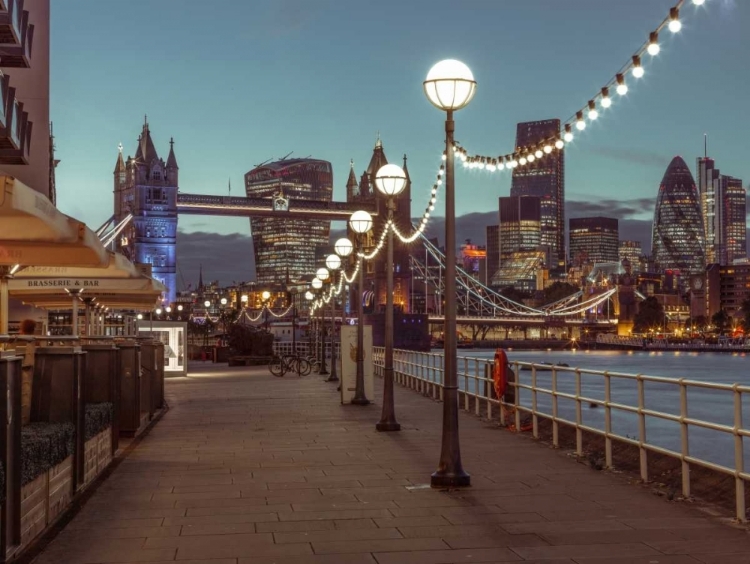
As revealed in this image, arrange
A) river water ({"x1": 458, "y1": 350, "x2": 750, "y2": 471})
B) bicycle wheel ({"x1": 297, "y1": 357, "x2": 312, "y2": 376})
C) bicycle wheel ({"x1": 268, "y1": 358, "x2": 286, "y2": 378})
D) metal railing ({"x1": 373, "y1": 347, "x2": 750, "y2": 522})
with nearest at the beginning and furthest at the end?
metal railing ({"x1": 373, "y1": 347, "x2": 750, "y2": 522}), river water ({"x1": 458, "y1": 350, "x2": 750, "y2": 471}), bicycle wheel ({"x1": 268, "y1": 358, "x2": 286, "y2": 378}), bicycle wheel ({"x1": 297, "y1": 357, "x2": 312, "y2": 376})

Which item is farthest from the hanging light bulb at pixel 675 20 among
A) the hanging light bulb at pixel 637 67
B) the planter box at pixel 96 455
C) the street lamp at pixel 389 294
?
the planter box at pixel 96 455

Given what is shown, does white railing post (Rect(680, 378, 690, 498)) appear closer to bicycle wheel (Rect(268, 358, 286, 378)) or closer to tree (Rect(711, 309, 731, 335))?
bicycle wheel (Rect(268, 358, 286, 378))

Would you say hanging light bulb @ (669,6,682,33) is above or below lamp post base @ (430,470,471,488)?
above

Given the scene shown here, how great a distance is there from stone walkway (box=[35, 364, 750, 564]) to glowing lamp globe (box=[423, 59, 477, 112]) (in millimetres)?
3697

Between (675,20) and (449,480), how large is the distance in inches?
189

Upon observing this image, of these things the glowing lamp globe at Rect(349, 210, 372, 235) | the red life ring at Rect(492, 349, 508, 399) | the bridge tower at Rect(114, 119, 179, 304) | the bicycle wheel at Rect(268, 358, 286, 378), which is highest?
the bridge tower at Rect(114, 119, 179, 304)

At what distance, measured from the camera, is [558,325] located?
129625mm

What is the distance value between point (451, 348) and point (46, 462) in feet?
13.8

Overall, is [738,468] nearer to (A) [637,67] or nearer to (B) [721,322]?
(A) [637,67]

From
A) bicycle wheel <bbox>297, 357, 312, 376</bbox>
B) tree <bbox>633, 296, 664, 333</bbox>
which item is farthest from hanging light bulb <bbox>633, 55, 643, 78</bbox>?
tree <bbox>633, 296, 664, 333</bbox>

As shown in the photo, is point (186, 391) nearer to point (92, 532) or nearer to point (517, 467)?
point (517, 467)

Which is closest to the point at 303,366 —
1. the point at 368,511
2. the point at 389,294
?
the point at 389,294

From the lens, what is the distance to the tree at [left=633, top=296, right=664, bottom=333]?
188m

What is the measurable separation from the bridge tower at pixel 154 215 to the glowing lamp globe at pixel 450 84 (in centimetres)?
13157
